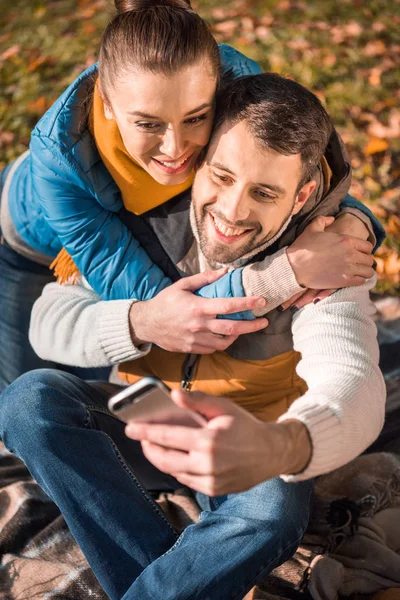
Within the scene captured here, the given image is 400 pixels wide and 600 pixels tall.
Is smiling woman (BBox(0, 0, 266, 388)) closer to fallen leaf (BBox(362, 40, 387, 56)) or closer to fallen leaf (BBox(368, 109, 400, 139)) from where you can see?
fallen leaf (BBox(368, 109, 400, 139))

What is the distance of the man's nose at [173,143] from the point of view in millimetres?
2373

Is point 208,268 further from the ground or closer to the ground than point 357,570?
further from the ground

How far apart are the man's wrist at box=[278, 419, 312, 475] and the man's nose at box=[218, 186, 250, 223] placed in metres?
0.77

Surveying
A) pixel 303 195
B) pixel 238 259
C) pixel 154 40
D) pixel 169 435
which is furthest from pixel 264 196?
pixel 169 435

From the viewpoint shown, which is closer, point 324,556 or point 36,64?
point 324,556

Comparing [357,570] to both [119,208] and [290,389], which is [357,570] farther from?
[119,208]

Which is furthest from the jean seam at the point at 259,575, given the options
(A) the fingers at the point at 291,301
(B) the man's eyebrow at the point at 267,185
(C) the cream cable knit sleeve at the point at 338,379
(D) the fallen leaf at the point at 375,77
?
(D) the fallen leaf at the point at 375,77

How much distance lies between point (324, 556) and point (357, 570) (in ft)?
0.41

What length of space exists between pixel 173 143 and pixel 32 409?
993mm

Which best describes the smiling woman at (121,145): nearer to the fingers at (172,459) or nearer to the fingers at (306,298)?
the fingers at (306,298)

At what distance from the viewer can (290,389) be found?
2.73 meters

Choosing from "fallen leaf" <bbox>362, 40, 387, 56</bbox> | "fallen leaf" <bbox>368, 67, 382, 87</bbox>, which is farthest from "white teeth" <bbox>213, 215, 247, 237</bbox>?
"fallen leaf" <bbox>362, 40, 387, 56</bbox>

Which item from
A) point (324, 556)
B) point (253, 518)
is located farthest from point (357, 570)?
point (253, 518)

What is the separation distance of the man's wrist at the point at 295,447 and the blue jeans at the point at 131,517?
496 mm
